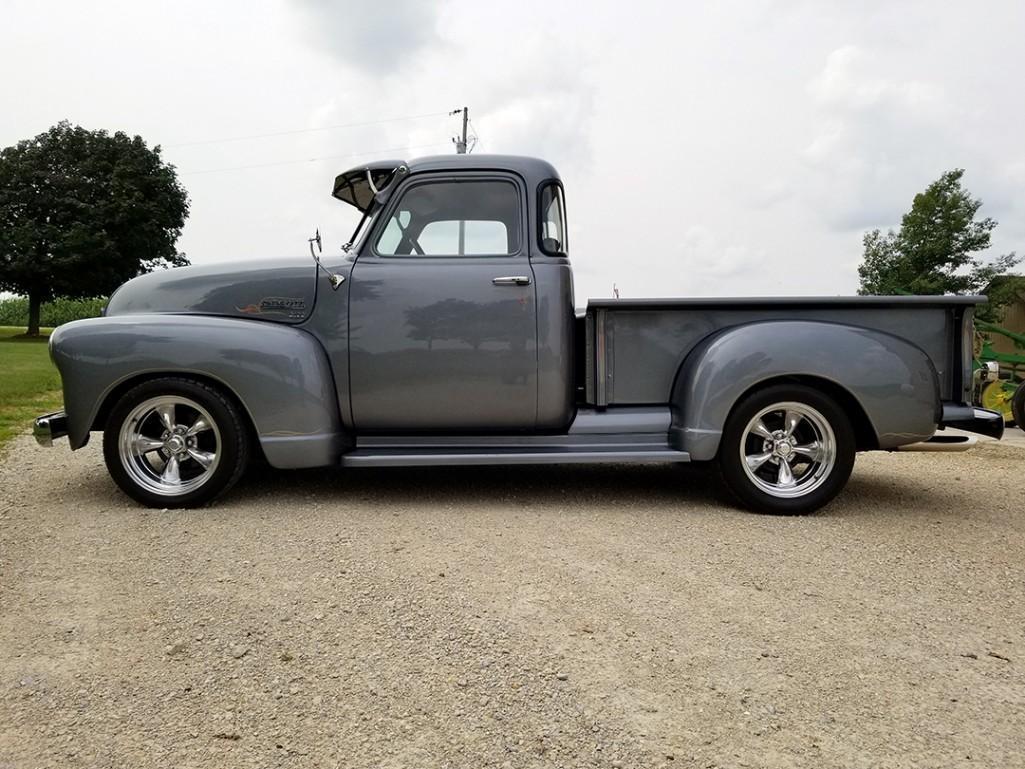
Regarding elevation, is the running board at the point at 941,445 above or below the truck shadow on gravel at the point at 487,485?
above

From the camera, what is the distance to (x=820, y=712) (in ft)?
6.29

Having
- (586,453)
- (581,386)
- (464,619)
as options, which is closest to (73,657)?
(464,619)

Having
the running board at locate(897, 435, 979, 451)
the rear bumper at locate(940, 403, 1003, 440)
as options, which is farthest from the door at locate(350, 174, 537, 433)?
the rear bumper at locate(940, 403, 1003, 440)

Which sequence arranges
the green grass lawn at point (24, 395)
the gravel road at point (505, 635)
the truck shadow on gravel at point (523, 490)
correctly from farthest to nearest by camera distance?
the green grass lawn at point (24, 395)
the truck shadow on gravel at point (523, 490)
the gravel road at point (505, 635)

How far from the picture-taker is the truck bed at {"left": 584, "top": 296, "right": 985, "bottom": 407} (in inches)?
158

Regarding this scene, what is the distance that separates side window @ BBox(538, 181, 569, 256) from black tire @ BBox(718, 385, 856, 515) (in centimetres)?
147

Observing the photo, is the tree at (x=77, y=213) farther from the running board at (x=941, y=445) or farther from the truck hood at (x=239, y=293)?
the running board at (x=941, y=445)

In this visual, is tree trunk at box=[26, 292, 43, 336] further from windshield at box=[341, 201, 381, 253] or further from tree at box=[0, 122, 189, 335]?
windshield at box=[341, 201, 381, 253]

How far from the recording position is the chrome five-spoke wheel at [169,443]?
12.9ft

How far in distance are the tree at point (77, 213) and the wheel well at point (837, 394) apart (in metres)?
30.9

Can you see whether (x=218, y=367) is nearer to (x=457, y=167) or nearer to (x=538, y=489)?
(x=457, y=167)

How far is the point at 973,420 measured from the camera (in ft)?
13.0

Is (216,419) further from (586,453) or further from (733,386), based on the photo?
(733,386)

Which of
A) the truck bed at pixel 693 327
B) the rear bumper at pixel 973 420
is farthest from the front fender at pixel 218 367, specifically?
the rear bumper at pixel 973 420
